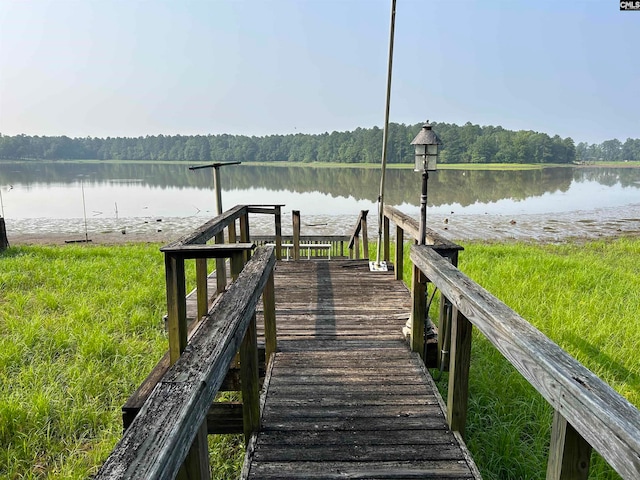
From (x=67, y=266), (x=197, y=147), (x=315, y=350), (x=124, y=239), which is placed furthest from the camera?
(x=197, y=147)

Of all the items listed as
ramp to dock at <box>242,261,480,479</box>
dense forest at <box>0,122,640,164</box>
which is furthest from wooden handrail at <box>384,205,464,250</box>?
dense forest at <box>0,122,640,164</box>

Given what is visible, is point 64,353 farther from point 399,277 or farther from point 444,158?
point 444,158

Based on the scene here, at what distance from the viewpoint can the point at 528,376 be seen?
143 cm

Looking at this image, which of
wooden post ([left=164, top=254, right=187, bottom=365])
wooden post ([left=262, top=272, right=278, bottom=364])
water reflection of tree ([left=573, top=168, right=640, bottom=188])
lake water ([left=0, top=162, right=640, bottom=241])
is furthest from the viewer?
water reflection of tree ([left=573, top=168, right=640, bottom=188])

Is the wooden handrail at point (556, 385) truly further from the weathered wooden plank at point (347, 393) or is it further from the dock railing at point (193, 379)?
the dock railing at point (193, 379)

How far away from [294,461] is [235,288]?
883mm

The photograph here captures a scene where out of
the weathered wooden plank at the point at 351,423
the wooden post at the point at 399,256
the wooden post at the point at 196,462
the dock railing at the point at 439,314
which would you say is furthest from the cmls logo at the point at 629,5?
the wooden post at the point at 196,462

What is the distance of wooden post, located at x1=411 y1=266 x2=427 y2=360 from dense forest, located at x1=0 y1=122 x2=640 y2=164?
51.9 metres

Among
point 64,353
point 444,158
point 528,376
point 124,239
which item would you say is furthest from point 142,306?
point 444,158

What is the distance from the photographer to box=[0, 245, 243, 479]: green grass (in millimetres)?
3051

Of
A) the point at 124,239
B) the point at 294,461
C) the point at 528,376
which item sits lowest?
the point at 124,239

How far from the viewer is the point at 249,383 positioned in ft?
7.13

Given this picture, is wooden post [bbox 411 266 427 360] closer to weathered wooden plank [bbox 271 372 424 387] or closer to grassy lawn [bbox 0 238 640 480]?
weathered wooden plank [bbox 271 372 424 387]

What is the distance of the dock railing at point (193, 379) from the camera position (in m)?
0.89
